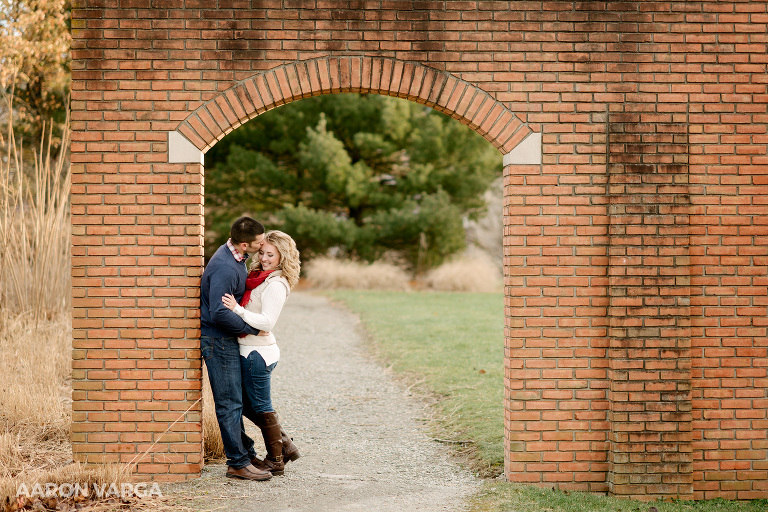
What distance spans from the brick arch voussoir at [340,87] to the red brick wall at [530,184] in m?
0.02

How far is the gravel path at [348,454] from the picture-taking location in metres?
4.91

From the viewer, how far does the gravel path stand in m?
4.91

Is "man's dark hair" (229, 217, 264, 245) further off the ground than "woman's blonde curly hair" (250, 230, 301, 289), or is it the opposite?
"man's dark hair" (229, 217, 264, 245)

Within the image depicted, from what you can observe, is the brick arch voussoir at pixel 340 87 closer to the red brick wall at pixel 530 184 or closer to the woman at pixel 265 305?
the red brick wall at pixel 530 184

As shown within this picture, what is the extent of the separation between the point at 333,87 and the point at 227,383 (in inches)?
95.1

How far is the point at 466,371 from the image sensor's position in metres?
9.85

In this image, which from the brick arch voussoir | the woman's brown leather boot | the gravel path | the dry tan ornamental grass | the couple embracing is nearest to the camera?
the gravel path

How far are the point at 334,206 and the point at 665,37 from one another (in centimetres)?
1999

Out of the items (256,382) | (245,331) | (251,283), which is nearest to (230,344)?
(245,331)

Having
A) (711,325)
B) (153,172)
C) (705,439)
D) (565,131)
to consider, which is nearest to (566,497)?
(705,439)

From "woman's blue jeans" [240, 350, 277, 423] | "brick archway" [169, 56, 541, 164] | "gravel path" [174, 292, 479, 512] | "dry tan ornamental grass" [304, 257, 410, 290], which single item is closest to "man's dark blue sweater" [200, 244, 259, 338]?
"woman's blue jeans" [240, 350, 277, 423]

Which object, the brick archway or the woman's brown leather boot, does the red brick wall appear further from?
the woman's brown leather boot

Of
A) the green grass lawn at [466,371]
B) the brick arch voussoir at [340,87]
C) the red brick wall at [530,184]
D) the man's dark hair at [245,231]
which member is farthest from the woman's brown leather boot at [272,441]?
the brick arch voussoir at [340,87]

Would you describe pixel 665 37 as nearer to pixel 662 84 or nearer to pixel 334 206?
pixel 662 84
